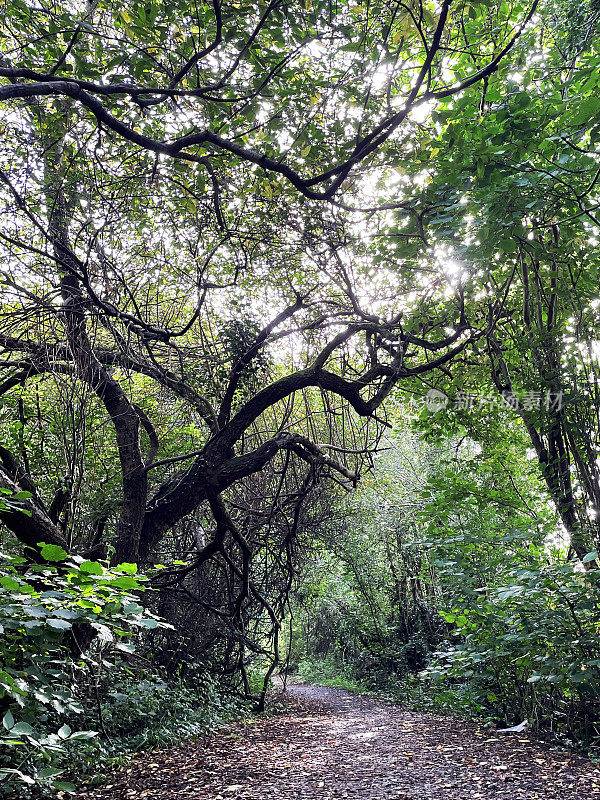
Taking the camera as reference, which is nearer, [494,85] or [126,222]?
[494,85]

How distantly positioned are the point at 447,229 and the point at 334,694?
1024 centimetres

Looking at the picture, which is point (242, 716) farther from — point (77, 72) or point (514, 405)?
point (77, 72)

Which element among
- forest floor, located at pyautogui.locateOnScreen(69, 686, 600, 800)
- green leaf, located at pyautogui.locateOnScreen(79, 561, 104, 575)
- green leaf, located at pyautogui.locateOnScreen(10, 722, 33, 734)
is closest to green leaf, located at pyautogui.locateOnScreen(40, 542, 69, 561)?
green leaf, located at pyautogui.locateOnScreen(79, 561, 104, 575)

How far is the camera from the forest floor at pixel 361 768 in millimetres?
3066

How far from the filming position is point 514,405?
199 inches

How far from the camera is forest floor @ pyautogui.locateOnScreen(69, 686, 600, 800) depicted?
10.1 feet

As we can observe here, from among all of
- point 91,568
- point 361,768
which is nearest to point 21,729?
point 91,568

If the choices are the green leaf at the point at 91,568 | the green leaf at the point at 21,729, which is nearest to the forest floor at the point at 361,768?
the green leaf at the point at 21,729

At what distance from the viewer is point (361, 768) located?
12.5 feet

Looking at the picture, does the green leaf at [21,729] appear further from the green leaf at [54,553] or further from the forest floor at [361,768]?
the forest floor at [361,768]

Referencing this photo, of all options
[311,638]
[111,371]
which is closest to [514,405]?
[111,371]

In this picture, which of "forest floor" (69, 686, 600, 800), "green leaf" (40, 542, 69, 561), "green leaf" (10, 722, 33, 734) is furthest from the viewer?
"forest floor" (69, 686, 600, 800)

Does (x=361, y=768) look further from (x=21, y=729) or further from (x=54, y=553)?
(x=54, y=553)

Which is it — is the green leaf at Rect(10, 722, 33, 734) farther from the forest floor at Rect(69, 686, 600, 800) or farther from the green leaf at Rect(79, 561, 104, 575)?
the forest floor at Rect(69, 686, 600, 800)
